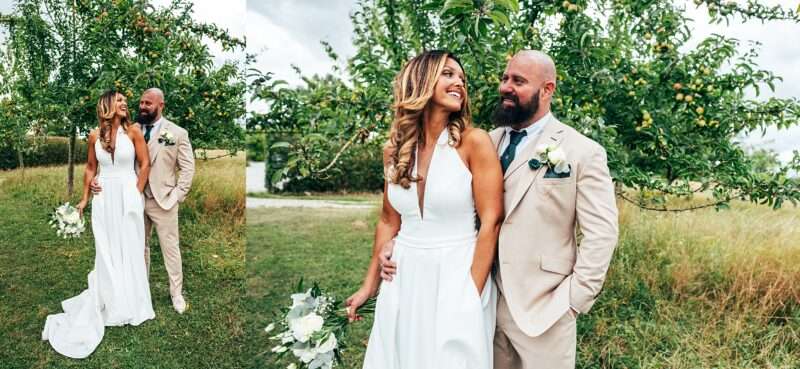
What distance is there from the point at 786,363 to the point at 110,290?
4.70m

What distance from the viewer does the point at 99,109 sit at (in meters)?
3.59

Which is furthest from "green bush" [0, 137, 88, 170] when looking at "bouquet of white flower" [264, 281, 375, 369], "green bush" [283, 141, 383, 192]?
"green bush" [283, 141, 383, 192]

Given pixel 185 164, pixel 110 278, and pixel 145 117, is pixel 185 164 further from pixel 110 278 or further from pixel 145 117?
pixel 110 278

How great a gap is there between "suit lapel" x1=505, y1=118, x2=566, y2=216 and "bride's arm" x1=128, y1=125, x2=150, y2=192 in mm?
2429

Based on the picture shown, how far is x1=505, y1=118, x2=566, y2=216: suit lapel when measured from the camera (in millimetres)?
2338

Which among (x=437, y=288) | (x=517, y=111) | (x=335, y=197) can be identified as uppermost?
(x=517, y=111)

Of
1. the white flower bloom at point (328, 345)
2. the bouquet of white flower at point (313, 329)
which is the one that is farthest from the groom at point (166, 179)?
the white flower bloom at point (328, 345)

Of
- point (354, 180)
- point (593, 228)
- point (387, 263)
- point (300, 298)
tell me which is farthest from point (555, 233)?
point (354, 180)

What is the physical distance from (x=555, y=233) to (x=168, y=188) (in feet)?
8.49

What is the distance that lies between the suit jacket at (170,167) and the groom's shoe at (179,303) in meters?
0.64

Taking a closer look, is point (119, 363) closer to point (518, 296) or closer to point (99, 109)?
point (99, 109)

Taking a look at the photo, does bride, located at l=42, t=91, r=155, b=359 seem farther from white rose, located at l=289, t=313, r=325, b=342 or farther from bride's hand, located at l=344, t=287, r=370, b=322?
bride's hand, located at l=344, t=287, r=370, b=322

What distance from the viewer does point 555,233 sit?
238 cm

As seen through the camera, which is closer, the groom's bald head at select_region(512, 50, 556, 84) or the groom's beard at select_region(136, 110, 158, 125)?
the groom's bald head at select_region(512, 50, 556, 84)
